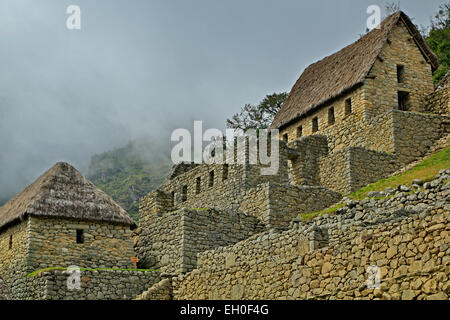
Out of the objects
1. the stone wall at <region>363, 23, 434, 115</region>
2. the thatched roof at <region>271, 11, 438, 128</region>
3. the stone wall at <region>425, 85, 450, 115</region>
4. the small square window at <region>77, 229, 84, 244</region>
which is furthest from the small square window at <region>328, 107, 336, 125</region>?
the small square window at <region>77, 229, 84, 244</region>

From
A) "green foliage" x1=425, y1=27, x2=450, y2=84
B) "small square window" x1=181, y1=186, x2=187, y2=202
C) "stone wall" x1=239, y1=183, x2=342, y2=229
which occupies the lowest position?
"stone wall" x1=239, y1=183, x2=342, y2=229

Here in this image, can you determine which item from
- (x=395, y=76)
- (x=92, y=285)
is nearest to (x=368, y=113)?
(x=395, y=76)

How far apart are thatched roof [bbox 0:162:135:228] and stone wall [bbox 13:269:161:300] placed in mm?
2453

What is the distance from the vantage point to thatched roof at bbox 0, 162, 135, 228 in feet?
74.0

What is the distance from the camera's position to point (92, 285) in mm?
20109

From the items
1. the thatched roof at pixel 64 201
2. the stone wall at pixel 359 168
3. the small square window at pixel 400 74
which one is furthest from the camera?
the small square window at pixel 400 74

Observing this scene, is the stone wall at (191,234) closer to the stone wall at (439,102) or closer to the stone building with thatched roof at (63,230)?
the stone building with thatched roof at (63,230)

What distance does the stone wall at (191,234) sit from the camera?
21.3m

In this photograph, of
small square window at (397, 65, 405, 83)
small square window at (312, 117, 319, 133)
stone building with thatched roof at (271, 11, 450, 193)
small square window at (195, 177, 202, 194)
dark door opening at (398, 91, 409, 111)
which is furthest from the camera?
small square window at (312, 117, 319, 133)

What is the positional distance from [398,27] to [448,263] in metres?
21.0

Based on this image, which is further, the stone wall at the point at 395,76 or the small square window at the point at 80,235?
the stone wall at the point at 395,76

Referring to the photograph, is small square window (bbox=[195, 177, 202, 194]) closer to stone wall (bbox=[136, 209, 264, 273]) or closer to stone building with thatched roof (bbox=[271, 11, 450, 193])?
stone building with thatched roof (bbox=[271, 11, 450, 193])

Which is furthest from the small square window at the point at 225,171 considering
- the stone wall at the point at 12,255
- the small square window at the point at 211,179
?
the stone wall at the point at 12,255
